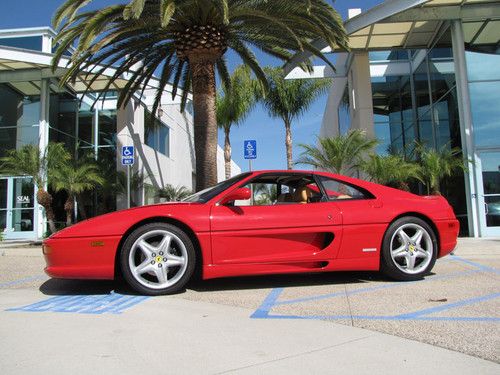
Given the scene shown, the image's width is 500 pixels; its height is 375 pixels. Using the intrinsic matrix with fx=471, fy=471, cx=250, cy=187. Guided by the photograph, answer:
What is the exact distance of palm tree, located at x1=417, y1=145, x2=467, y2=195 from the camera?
12649 mm

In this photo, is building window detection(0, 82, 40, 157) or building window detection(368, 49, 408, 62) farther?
building window detection(368, 49, 408, 62)

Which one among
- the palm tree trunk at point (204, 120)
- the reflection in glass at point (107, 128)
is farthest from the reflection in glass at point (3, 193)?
the palm tree trunk at point (204, 120)

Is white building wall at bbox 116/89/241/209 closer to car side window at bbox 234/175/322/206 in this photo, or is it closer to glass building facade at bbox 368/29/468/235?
glass building facade at bbox 368/29/468/235

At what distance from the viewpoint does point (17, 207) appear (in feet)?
56.0

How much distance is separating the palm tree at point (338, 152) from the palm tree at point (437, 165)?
5.70 feet

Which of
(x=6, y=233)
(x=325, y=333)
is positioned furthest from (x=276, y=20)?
(x=6, y=233)

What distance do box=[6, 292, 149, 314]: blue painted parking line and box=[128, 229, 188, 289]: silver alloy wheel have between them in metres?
0.24

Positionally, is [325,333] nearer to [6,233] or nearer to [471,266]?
[471,266]

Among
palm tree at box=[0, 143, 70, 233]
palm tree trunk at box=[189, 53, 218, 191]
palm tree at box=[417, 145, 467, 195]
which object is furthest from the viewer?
palm tree at box=[0, 143, 70, 233]

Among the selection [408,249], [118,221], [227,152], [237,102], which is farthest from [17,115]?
[408,249]

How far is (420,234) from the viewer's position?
540 cm

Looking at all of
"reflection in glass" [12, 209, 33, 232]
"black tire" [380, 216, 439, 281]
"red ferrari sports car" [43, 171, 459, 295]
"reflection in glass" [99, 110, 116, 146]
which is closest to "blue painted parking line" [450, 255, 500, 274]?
"red ferrari sports car" [43, 171, 459, 295]

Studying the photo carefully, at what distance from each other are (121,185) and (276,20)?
383 inches

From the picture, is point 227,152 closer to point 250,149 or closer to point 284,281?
point 250,149
